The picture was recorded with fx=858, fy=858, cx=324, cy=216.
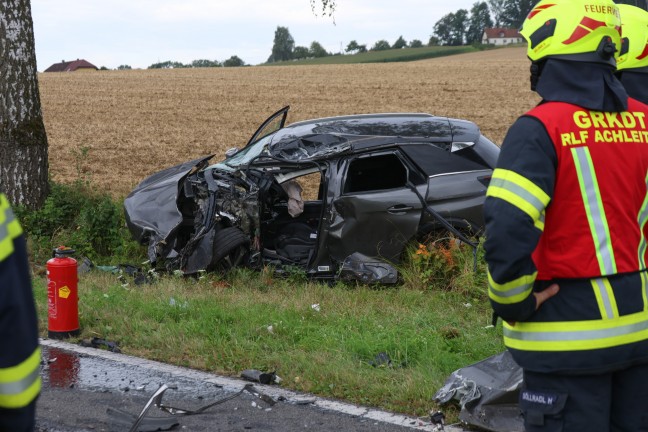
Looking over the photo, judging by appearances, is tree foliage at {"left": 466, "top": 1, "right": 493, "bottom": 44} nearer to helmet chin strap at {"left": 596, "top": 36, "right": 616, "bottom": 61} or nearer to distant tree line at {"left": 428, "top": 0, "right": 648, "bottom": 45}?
distant tree line at {"left": 428, "top": 0, "right": 648, "bottom": 45}

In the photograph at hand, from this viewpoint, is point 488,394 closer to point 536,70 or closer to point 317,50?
point 536,70

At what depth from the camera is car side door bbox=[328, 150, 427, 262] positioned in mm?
7785

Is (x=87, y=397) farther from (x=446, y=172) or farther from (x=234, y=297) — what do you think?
(x=446, y=172)

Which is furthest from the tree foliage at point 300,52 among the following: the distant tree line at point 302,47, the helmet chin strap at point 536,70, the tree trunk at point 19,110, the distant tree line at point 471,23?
the helmet chin strap at point 536,70

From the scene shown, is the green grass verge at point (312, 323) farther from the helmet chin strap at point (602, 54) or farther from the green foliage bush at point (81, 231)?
the helmet chin strap at point (602, 54)

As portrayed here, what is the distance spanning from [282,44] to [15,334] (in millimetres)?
102082

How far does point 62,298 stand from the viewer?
20.6 feet

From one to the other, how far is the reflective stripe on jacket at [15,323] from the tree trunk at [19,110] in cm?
798

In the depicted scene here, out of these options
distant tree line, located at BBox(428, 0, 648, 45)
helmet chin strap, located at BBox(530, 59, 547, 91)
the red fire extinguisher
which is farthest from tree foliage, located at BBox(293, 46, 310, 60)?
helmet chin strap, located at BBox(530, 59, 547, 91)

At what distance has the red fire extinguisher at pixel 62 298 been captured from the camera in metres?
6.31

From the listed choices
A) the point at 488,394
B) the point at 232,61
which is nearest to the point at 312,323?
the point at 488,394

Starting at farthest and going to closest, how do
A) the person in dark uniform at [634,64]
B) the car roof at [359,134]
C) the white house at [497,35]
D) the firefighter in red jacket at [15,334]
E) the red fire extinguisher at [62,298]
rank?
1. the white house at [497,35]
2. the car roof at [359,134]
3. the red fire extinguisher at [62,298]
4. the person in dark uniform at [634,64]
5. the firefighter in red jacket at [15,334]

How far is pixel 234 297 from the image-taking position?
7.24m

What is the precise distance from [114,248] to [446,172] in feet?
12.0
